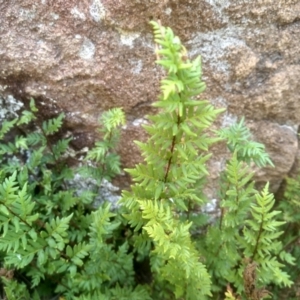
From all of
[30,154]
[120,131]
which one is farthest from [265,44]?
[30,154]

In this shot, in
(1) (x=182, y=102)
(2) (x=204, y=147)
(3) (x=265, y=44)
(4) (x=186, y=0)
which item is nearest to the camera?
(1) (x=182, y=102)

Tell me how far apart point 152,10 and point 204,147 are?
69 cm

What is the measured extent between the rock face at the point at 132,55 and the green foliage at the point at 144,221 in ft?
0.38

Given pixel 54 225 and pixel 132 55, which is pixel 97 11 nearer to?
pixel 132 55

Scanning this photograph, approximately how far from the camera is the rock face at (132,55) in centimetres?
199

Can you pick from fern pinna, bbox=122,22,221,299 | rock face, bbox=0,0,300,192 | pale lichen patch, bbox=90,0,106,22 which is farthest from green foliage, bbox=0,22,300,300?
pale lichen patch, bbox=90,0,106,22

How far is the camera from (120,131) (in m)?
2.23

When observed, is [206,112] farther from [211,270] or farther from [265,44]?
[211,270]

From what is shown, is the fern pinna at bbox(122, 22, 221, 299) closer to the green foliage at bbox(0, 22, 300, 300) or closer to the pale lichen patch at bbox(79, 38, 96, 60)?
the green foliage at bbox(0, 22, 300, 300)

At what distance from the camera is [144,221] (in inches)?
73.7

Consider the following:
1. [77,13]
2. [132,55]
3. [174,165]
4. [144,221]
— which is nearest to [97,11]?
[77,13]

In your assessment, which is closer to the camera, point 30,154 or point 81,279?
point 81,279

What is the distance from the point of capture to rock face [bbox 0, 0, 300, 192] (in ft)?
6.52

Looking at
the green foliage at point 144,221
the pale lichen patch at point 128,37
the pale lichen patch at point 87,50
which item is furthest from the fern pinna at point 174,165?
the pale lichen patch at point 87,50
